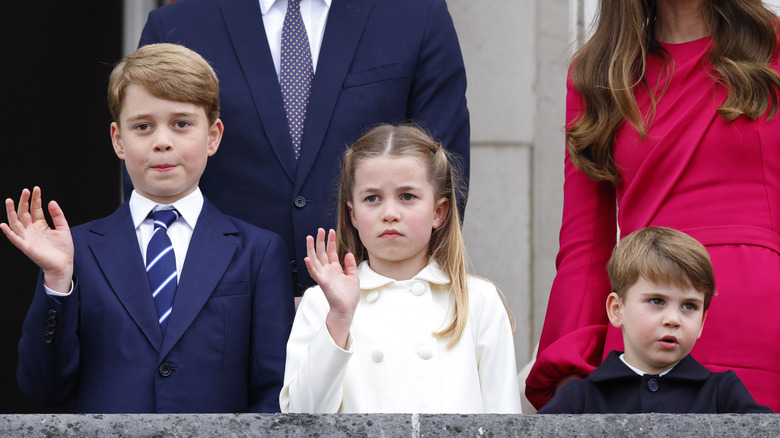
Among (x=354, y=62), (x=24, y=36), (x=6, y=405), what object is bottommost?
(x=6, y=405)

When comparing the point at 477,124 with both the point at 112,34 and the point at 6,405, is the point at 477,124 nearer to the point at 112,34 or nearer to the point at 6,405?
the point at 112,34

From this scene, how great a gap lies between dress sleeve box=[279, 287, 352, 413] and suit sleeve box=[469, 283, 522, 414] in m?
0.44

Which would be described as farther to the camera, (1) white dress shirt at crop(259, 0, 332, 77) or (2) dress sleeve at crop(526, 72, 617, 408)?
(1) white dress shirt at crop(259, 0, 332, 77)

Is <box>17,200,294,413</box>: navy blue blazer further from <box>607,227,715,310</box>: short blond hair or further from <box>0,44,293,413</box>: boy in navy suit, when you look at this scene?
<box>607,227,715,310</box>: short blond hair

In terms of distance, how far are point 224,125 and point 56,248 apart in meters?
0.89

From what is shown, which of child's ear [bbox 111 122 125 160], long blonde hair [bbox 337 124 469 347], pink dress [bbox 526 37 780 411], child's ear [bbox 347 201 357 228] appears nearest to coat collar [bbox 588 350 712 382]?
pink dress [bbox 526 37 780 411]

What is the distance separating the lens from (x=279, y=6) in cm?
444

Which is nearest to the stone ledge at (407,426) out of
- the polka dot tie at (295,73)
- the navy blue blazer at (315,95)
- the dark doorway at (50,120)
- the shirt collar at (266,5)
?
the navy blue blazer at (315,95)

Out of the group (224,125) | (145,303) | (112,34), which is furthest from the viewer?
(112,34)

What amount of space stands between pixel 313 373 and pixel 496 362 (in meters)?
0.58

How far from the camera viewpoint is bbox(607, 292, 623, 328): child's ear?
3580 millimetres

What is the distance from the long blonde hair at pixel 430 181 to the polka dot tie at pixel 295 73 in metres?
0.34

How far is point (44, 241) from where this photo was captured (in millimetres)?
3533

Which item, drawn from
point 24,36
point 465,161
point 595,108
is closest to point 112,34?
point 24,36
